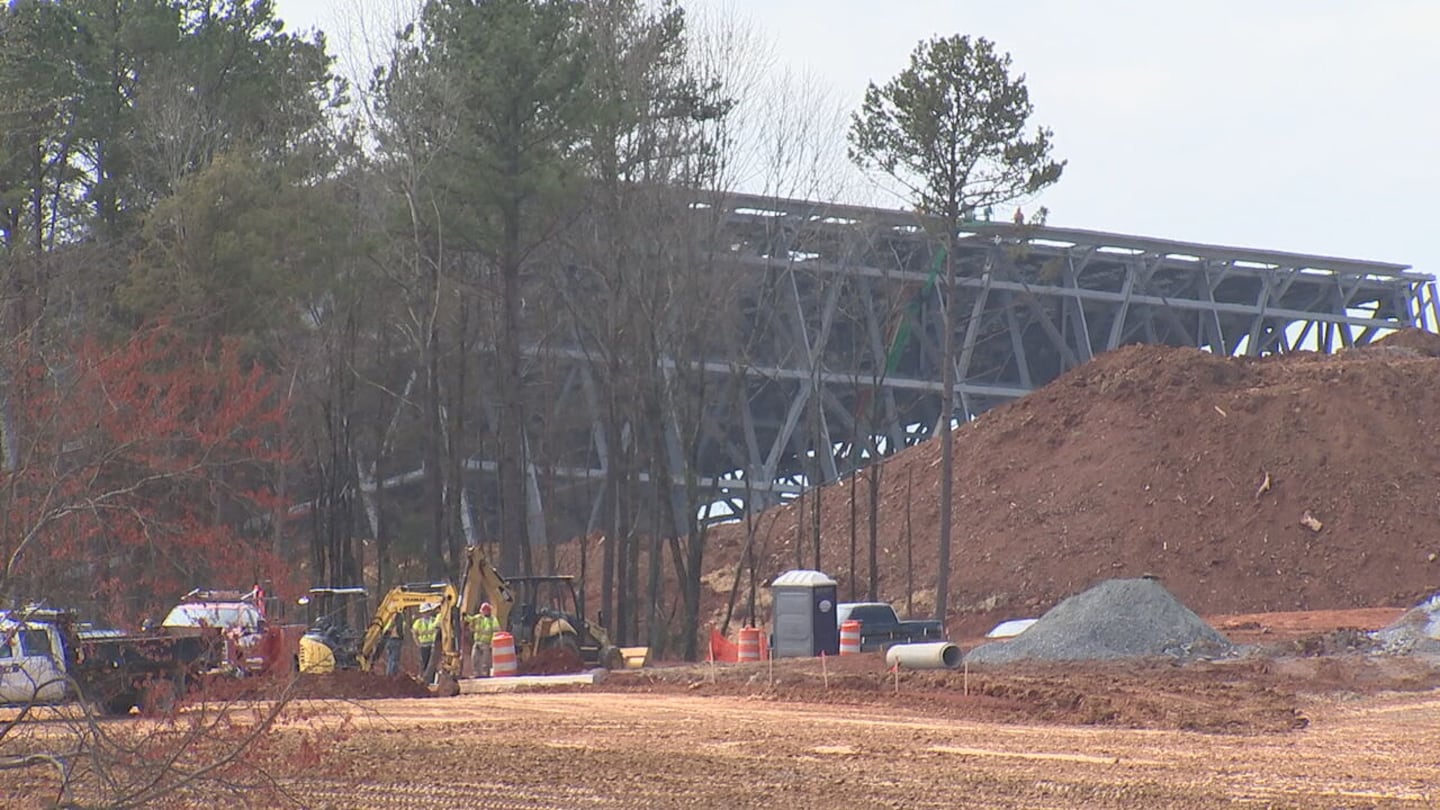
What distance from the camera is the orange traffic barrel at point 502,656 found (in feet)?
103

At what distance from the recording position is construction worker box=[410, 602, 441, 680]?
32344 mm

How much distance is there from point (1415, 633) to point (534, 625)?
1618 cm

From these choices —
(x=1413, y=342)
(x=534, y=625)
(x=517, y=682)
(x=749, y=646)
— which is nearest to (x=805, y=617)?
(x=749, y=646)

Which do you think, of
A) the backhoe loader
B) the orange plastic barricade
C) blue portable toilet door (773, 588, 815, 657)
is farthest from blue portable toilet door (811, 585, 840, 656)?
the backhoe loader

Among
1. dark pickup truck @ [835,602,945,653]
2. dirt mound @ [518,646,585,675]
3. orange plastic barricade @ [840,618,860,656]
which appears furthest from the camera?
dark pickup truck @ [835,602,945,653]

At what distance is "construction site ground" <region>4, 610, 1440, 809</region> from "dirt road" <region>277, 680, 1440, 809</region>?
0.04m

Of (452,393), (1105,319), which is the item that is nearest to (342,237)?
(452,393)

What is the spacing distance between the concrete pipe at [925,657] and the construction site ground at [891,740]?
1.79 ft

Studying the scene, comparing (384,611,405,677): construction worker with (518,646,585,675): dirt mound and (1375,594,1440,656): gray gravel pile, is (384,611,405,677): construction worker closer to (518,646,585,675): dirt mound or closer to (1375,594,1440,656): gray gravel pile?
(518,646,585,675): dirt mound

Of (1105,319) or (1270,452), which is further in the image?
(1105,319)

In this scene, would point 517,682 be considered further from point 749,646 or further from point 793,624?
point 793,624

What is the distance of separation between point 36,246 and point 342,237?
833 cm

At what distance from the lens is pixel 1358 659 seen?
3198 cm

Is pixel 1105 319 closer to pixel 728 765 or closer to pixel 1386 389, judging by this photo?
pixel 1386 389
